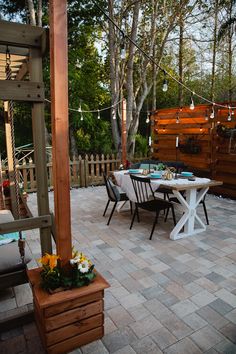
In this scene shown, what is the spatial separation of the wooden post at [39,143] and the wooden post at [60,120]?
0.23 meters

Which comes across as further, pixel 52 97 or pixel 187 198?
pixel 187 198

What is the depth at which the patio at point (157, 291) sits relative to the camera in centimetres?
182

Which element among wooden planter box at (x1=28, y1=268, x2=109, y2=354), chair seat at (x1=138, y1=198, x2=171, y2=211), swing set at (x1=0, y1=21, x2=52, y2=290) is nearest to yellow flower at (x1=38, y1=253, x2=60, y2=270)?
wooden planter box at (x1=28, y1=268, x2=109, y2=354)

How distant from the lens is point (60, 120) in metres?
1.66

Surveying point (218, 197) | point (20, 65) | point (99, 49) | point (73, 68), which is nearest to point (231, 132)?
point (218, 197)

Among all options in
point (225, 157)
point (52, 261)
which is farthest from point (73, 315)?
point (225, 157)

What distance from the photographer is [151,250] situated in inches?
129

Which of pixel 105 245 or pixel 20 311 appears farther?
pixel 105 245

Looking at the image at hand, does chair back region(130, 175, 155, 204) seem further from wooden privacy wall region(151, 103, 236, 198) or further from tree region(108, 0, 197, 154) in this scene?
tree region(108, 0, 197, 154)

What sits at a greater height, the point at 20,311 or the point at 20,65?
the point at 20,65

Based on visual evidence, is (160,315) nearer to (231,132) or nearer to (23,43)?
(23,43)

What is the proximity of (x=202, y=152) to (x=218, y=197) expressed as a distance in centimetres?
122

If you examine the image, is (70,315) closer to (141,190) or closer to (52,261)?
(52,261)

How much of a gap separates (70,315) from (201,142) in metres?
5.70
